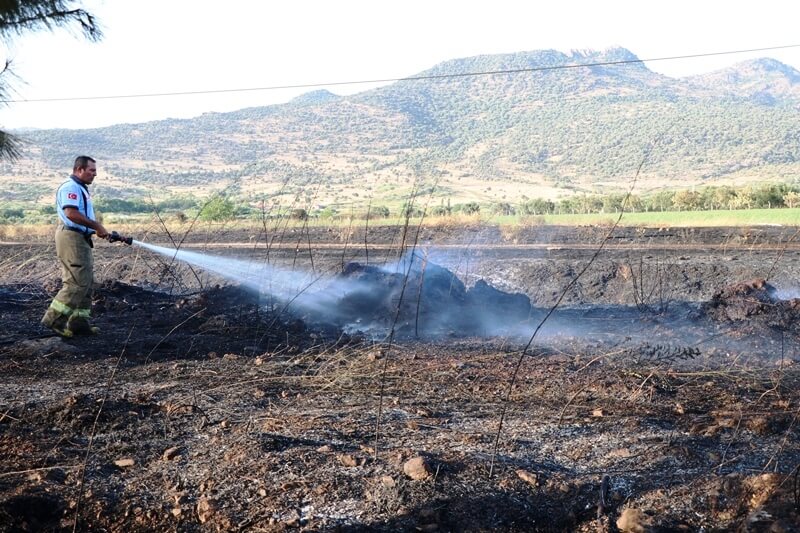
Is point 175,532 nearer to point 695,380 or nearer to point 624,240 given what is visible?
point 695,380

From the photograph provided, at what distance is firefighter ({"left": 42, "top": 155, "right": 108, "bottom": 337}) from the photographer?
7938 mm

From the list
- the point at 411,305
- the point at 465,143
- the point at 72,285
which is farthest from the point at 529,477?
the point at 465,143

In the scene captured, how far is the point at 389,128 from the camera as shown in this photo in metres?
114

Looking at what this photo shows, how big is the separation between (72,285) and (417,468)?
532 cm

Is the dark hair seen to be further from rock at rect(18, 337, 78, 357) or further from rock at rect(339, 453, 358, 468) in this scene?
rock at rect(339, 453, 358, 468)

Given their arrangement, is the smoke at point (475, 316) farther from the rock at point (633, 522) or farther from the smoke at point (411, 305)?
the rock at point (633, 522)

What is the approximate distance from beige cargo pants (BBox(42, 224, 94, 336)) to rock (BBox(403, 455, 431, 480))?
16.9 feet

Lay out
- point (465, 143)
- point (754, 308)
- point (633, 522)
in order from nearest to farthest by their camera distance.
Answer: point (633, 522), point (754, 308), point (465, 143)

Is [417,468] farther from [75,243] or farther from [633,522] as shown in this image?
[75,243]

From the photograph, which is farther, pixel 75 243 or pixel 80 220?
pixel 75 243

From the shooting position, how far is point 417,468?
4.27 meters

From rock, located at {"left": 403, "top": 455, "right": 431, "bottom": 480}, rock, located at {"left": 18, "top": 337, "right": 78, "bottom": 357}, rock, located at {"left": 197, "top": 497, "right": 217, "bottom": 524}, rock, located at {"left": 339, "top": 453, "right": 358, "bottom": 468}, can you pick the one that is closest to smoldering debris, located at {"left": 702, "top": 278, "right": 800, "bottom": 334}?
rock, located at {"left": 403, "top": 455, "right": 431, "bottom": 480}

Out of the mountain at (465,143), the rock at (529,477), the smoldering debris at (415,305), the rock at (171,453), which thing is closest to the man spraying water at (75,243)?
the smoldering debris at (415,305)

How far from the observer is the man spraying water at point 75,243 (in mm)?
7938
